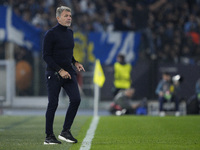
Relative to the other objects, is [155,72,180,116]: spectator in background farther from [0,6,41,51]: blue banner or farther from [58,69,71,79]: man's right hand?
[58,69,71,79]: man's right hand

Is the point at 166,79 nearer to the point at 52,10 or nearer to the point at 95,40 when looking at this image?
the point at 95,40

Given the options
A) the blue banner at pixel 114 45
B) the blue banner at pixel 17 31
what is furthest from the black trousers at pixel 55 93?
the blue banner at pixel 17 31

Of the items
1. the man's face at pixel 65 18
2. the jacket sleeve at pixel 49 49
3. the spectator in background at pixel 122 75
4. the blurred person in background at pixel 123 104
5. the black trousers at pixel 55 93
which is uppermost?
the man's face at pixel 65 18

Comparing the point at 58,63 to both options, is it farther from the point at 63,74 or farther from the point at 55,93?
the point at 55,93

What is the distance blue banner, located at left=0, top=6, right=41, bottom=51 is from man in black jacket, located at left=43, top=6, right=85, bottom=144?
16.1 meters

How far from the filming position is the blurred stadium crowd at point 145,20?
23672mm

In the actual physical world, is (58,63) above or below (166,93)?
above

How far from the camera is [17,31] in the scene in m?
24.0

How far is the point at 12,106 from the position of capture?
2389 centimetres

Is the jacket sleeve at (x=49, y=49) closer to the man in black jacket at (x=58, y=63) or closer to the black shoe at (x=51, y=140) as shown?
the man in black jacket at (x=58, y=63)

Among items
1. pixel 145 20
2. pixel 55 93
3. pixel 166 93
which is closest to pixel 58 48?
pixel 55 93

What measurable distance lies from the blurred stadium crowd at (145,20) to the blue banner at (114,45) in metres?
0.42

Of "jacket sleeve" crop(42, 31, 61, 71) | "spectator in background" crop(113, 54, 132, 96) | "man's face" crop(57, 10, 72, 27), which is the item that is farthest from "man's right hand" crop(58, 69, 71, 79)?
"spectator in background" crop(113, 54, 132, 96)

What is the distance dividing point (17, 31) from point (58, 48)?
54.3 feet
